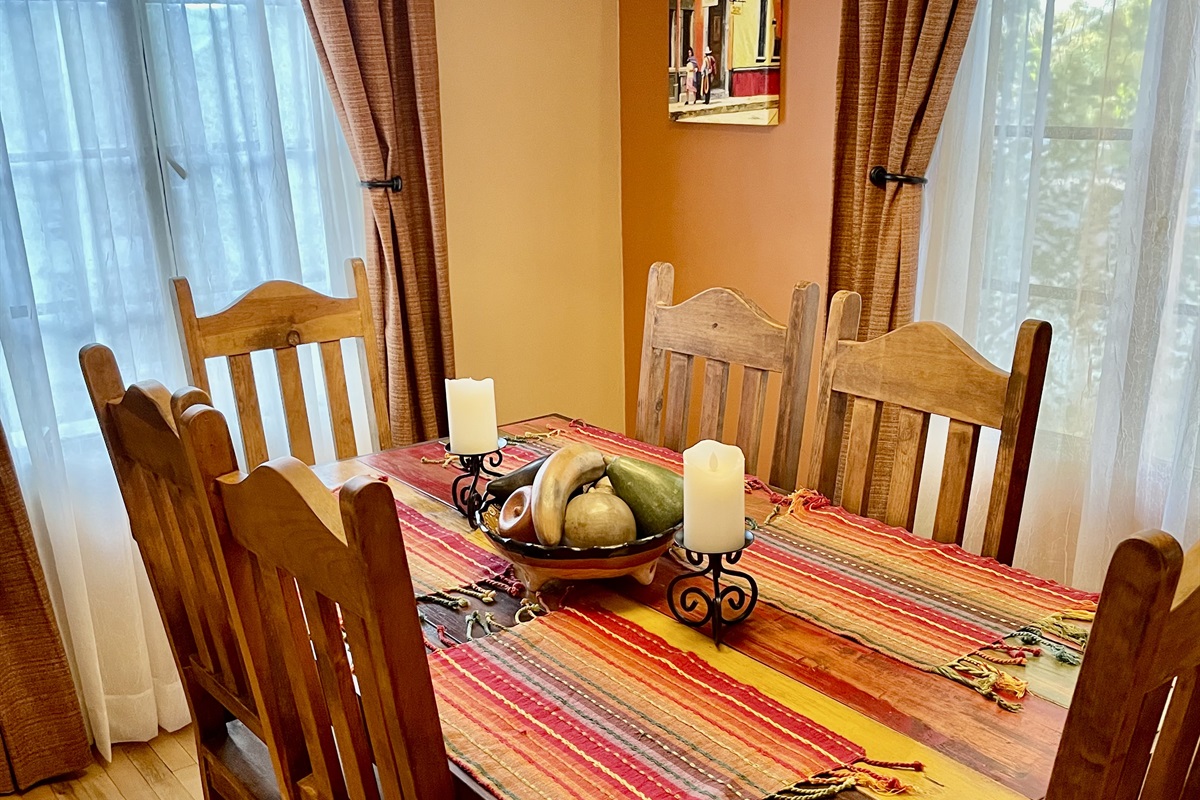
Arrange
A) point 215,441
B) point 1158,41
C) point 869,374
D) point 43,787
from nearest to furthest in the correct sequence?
point 215,441
point 869,374
point 1158,41
point 43,787

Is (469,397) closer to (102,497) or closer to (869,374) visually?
(869,374)

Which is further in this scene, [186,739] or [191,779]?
[186,739]

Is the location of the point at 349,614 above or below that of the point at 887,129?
below

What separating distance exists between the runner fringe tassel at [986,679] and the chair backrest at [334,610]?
1.95ft

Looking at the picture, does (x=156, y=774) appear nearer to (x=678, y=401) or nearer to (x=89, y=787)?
(x=89, y=787)

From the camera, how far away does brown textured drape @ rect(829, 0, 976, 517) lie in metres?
2.24

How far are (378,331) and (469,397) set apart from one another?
1.13 m

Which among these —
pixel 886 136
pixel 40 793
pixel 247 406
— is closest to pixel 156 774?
pixel 40 793

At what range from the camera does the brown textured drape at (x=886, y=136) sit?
88.3 inches

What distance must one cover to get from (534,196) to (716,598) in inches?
80.4

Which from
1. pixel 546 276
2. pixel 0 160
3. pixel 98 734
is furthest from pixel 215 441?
pixel 546 276

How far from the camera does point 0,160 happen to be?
220 cm

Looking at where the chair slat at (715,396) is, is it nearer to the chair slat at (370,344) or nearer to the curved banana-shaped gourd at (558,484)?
the curved banana-shaped gourd at (558,484)

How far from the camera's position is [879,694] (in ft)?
3.85
